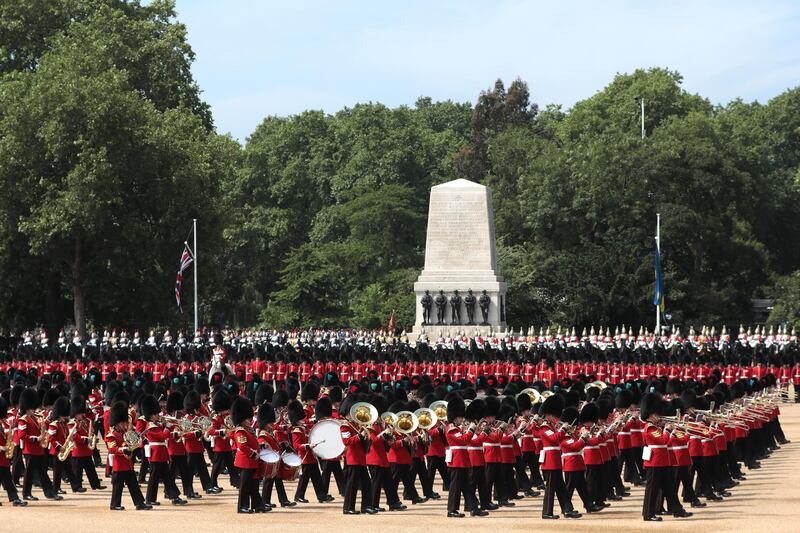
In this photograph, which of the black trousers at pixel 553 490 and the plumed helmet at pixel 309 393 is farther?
the plumed helmet at pixel 309 393

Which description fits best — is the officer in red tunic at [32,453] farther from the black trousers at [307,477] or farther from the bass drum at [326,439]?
the bass drum at [326,439]

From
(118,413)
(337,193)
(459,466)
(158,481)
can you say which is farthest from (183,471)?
(337,193)

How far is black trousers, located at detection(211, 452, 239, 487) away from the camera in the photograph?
71.0 ft

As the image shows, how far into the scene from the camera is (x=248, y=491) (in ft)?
62.1

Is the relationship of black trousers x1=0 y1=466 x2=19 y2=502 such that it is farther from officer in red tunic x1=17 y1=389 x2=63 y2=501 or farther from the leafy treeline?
the leafy treeline

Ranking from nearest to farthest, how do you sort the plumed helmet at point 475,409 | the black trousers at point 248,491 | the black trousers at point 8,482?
the black trousers at point 248,491 → the plumed helmet at point 475,409 → the black trousers at point 8,482

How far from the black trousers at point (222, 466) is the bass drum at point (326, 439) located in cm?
305

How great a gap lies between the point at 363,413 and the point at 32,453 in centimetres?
483

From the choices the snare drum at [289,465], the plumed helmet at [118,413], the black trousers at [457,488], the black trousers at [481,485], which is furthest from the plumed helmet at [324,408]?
the plumed helmet at [118,413]

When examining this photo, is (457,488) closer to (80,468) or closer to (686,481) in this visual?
(686,481)

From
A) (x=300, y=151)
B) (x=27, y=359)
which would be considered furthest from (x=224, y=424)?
(x=300, y=151)

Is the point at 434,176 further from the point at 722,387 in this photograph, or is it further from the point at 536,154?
the point at 722,387

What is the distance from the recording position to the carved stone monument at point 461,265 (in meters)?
52.7

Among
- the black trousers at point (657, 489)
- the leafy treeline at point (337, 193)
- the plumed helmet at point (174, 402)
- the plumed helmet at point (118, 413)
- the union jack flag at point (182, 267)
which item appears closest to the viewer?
the black trousers at point (657, 489)
